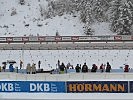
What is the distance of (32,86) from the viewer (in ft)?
88.2

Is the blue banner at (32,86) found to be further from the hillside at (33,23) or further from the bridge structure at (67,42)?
the hillside at (33,23)

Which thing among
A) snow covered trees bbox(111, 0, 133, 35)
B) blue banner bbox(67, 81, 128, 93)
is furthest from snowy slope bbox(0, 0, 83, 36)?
blue banner bbox(67, 81, 128, 93)

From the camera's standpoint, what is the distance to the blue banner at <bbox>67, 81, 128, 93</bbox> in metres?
26.1

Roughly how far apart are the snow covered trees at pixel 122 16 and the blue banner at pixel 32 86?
98.9 feet

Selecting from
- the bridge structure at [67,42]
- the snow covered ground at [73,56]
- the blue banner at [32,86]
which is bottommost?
the blue banner at [32,86]

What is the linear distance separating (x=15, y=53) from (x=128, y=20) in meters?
14.9

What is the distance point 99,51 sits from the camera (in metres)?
48.2

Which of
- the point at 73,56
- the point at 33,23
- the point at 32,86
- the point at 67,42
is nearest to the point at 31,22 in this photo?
the point at 33,23

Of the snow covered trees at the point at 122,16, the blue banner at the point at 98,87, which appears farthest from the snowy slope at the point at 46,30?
the blue banner at the point at 98,87

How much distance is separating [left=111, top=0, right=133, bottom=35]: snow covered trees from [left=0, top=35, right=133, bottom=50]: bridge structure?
3654mm

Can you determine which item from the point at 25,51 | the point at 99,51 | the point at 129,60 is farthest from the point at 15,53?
the point at 129,60

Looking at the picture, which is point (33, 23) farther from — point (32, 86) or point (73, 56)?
point (32, 86)

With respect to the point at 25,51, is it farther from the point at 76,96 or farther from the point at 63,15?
the point at 76,96

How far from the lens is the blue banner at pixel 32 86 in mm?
26562
